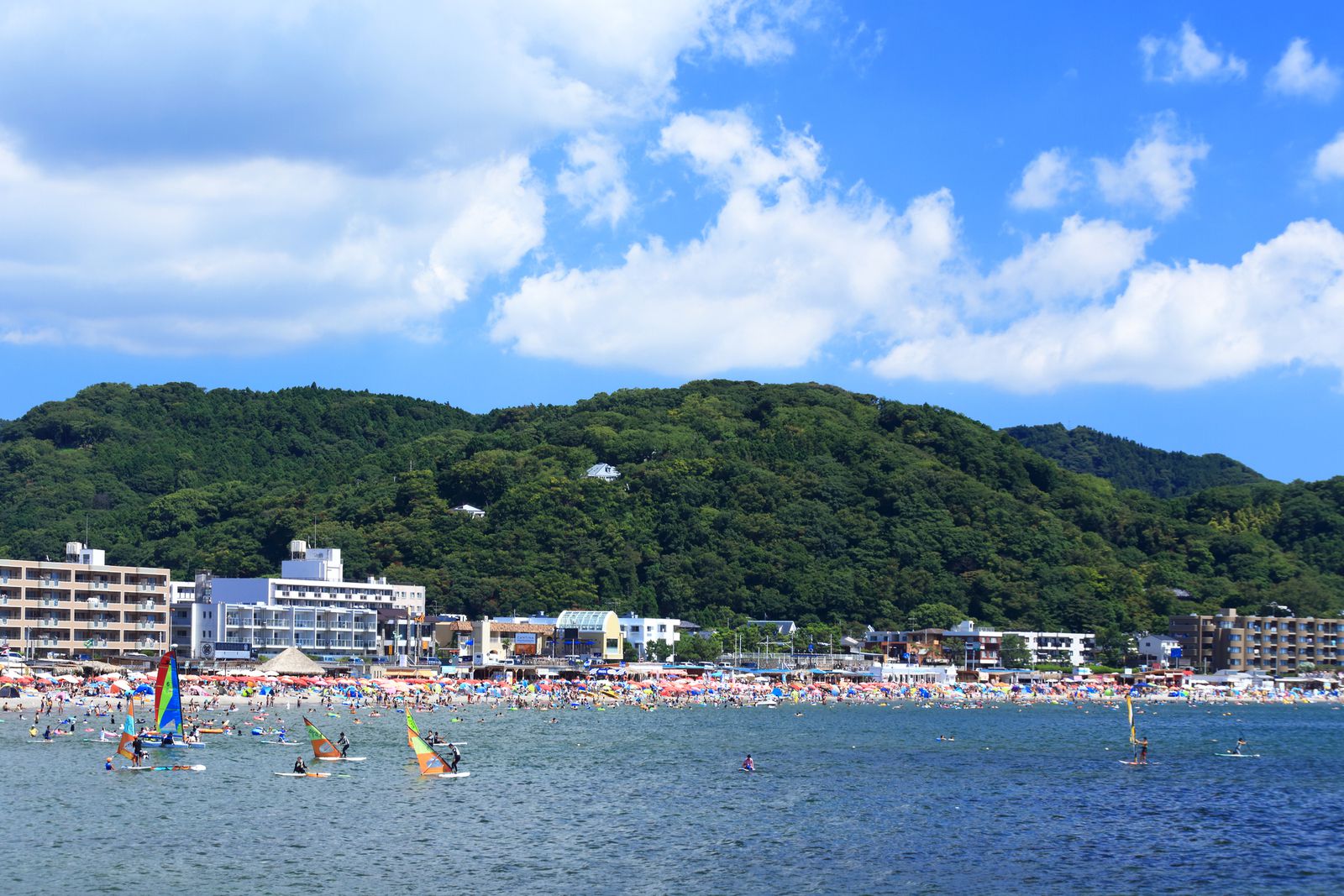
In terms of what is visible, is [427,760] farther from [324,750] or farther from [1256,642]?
[1256,642]

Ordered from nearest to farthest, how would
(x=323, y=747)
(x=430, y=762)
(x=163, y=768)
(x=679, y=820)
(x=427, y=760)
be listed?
(x=679, y=820) → (x=163, y=768) → (x=427, y=760) → (x=430, y=762) → (x=323, y=747)

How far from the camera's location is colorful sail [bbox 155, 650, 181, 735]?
208 feet

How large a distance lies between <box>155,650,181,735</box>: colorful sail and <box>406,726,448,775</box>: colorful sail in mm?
11612

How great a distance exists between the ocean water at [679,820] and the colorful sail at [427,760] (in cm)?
96

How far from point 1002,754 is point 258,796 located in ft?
134

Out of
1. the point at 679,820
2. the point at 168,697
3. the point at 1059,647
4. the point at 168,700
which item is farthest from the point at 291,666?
the point at 1059,647

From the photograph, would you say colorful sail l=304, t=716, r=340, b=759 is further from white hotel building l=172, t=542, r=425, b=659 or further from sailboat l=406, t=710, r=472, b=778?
white hotel building l=172, t=542, r=425, b=659

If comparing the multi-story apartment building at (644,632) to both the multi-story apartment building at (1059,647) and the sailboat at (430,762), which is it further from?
the sailboat at (430,762)

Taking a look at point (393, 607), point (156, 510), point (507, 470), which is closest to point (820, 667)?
point (393, 607)

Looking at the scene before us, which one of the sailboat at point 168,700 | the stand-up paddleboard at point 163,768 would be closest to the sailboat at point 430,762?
the stand-up paddleboard at point 163,768

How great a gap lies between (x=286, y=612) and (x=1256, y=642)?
396 ft

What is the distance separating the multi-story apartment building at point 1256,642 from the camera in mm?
178375

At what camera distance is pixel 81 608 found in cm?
12325

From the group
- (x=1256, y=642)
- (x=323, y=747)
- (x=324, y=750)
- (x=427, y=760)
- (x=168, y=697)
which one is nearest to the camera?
(x=427, y=760)
